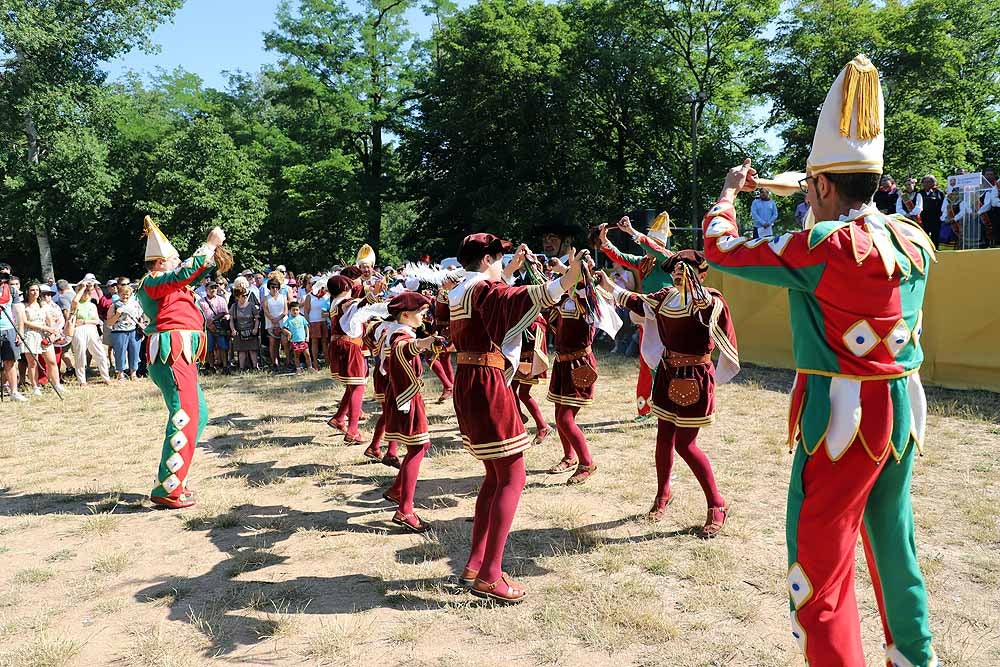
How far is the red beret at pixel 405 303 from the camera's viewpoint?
5.84m

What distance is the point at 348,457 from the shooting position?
7488 mm

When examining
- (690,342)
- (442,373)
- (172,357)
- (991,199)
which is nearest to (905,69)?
(991,199)

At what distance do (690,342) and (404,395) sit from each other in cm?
220

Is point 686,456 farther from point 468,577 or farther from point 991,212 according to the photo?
point 991,212

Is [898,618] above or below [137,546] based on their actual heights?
above

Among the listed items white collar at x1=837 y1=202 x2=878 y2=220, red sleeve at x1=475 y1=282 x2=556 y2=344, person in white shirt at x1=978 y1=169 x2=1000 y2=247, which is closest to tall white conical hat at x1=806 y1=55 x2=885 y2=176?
white collar at x1=837 y1=202 x2=878 y2=220

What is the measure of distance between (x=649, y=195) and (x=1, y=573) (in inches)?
1051

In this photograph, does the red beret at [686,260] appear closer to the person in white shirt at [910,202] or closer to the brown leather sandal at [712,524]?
the brown leather sandal at [712,524]

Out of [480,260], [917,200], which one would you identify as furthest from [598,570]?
[917,200]

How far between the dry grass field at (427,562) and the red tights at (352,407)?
49cm

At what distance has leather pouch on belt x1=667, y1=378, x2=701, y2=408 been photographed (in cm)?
488

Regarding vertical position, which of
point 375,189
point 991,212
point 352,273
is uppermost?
point 375,189

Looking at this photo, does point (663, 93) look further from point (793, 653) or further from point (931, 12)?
point (793, 653)

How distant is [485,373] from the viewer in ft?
13.5
